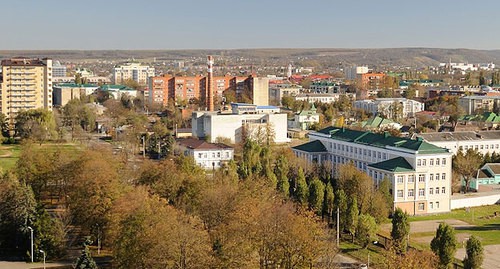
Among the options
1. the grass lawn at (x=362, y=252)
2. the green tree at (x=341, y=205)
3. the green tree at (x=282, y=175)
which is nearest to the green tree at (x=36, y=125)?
the green tree at (x=282, y=175)

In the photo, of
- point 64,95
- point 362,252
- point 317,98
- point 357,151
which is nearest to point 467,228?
point 362,252

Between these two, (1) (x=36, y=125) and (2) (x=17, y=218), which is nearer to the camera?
(2) (x=17, y=218)

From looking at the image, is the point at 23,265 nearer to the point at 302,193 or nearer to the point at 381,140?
the point at 302,193

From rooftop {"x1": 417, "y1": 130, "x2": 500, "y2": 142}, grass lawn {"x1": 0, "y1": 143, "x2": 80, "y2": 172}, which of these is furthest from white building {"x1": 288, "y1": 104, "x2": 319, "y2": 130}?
grass lawn {"x1": 0, "y1": 143, "x2": 80, "y2": 172}

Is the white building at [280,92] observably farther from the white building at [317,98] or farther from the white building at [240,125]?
the white building at [240,125]

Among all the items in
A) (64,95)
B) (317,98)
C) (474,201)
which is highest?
(64,95)
